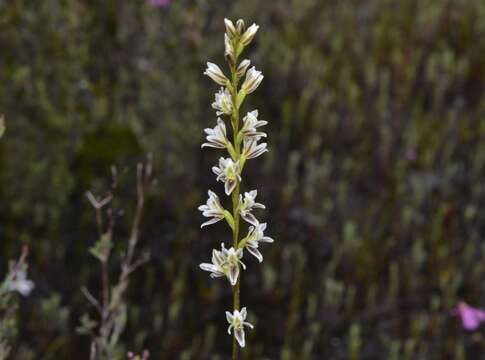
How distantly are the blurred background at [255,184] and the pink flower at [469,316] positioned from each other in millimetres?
105

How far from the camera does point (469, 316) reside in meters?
3.20

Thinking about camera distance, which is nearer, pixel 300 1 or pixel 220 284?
pixel 220 284

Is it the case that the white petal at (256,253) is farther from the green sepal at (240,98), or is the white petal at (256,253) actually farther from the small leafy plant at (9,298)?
the small leafy plant at (9,298)

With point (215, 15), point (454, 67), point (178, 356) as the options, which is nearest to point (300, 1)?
point (215, 15)

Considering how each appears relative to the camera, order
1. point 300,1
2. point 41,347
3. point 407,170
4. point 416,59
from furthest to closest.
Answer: point 300,1, point 416,59, point 407,170, point 41,347

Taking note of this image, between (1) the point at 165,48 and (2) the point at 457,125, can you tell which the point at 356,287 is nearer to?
(2) the point at 457,125

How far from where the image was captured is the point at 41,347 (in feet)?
9.98

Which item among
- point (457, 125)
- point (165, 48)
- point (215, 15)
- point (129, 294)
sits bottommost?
point (129, 294)

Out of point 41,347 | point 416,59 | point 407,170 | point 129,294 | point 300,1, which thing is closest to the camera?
point 41,347

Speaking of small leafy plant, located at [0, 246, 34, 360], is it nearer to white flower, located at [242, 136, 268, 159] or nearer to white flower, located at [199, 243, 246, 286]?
white flower, located at [199, 243, 246, 286]

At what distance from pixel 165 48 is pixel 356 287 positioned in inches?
70.3

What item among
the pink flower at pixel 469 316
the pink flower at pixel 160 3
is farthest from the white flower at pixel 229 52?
the pink flower at pixel 160 3

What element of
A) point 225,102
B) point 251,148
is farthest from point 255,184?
point 225,102

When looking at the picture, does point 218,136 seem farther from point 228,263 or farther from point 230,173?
point 228,263
